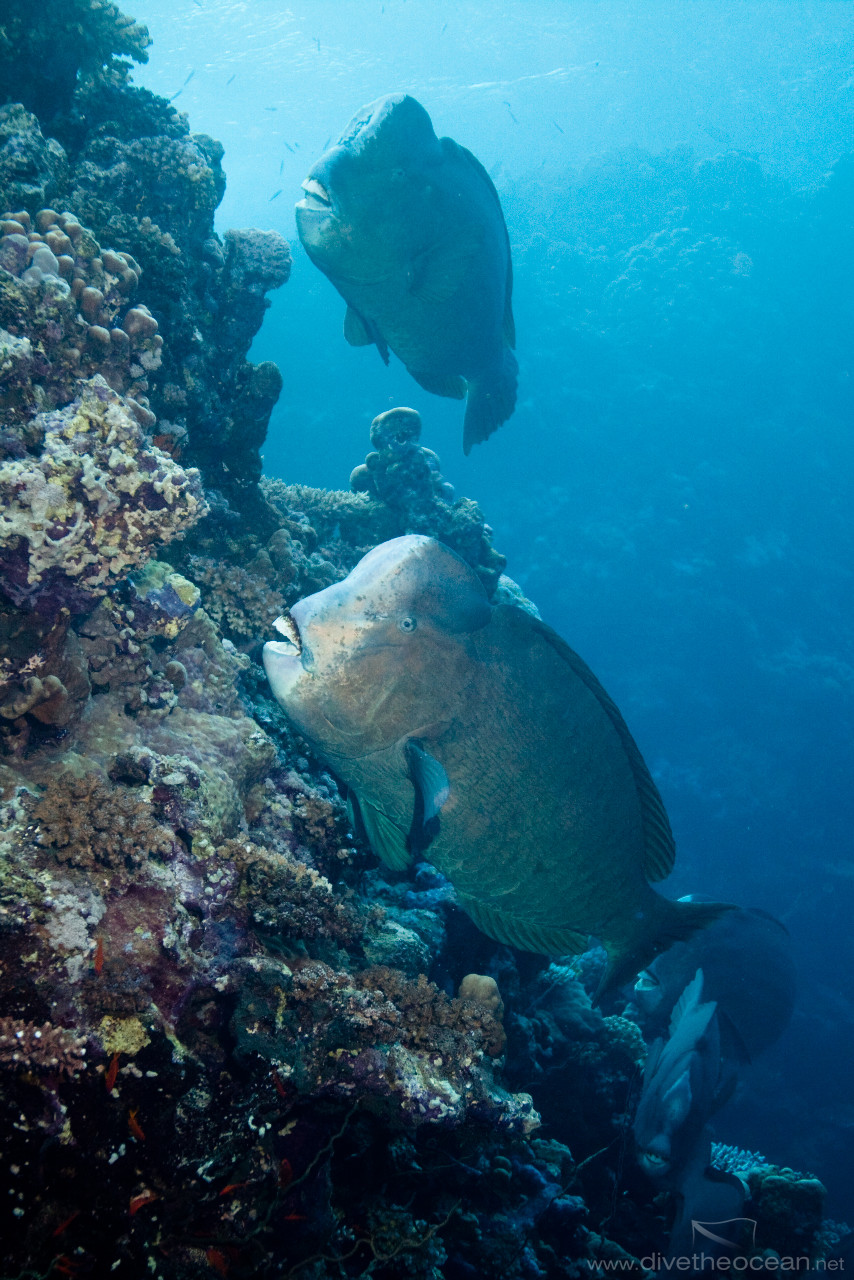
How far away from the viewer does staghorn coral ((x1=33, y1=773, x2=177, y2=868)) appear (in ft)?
6.14

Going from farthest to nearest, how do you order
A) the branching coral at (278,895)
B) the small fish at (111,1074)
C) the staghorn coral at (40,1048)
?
1. the branching coral at (278,895)
2. the small fish at (111,1074)
3. the staghorn coral at (40,1048)

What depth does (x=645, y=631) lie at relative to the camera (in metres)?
26.6

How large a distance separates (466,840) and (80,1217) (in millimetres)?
1962

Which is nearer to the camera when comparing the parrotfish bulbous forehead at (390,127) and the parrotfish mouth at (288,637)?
the parrotfish mouth at (288,637)

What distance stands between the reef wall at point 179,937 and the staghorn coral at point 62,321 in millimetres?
15

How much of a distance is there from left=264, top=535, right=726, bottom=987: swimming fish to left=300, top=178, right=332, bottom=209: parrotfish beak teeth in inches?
120

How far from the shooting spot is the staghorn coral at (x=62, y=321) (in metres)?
2.58

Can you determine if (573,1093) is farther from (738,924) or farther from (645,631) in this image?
(645,631)

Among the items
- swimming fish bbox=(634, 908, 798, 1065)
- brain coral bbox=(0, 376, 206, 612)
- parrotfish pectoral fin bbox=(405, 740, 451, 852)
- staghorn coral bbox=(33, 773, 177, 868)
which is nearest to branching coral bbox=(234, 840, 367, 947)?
staghorn coral bbox=(33, 773, 177, 868)

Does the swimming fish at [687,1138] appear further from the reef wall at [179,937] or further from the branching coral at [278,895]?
the branching coral at [278,895]

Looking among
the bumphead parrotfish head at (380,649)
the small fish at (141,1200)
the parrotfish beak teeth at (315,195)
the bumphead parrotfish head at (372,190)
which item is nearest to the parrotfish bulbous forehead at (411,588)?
the bumphead parrotfish head at (380,649)

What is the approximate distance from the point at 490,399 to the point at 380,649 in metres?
4.01

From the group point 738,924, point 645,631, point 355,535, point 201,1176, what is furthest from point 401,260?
point 645,631

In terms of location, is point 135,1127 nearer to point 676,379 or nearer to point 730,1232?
point 730,1232
